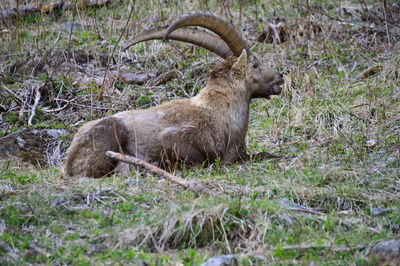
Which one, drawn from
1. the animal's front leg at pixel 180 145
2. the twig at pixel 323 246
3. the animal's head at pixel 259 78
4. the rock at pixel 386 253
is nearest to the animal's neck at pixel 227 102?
the animal's head at pixel 259 78

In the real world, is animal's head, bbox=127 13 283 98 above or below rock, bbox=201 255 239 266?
above

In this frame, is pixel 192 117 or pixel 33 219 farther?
pixel 192 117

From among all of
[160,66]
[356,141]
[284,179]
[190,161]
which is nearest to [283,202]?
[284,179]

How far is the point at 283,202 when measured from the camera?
18.3 ft

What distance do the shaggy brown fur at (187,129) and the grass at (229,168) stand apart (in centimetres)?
38

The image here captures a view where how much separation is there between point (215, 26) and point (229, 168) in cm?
174

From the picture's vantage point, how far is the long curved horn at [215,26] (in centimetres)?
727

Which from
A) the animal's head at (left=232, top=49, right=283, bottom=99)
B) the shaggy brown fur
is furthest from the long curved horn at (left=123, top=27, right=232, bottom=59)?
the animal's head at (left=232, top=49, right=283, bottom=99)

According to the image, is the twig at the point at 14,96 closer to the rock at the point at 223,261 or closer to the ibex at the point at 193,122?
the ibex at the point at 193,122

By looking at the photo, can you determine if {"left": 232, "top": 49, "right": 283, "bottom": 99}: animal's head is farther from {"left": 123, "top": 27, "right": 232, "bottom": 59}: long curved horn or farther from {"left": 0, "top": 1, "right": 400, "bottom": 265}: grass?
{"left": 0, "top": 1, "right": 400, "bottom": 265}: grass

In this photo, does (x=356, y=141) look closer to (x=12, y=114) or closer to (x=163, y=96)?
(x=163, y=96)

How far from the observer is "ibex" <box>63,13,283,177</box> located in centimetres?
725

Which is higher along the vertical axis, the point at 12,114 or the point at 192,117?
the point at 192,117

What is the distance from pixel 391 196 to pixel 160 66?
654 cm
